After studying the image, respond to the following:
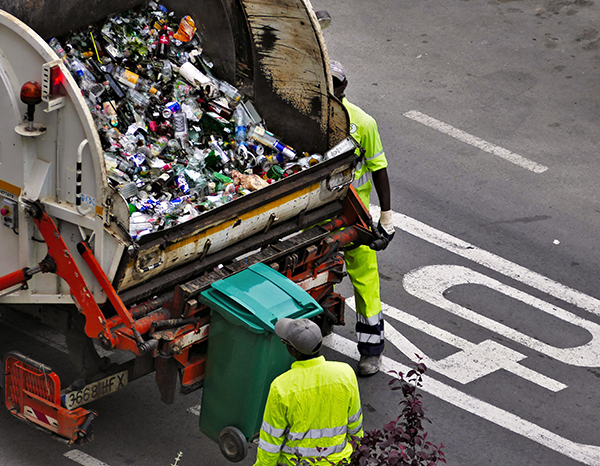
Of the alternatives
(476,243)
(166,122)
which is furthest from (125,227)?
(476,243)

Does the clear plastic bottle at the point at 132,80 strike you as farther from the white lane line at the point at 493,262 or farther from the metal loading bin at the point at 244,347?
the white lane line at the point at 493,262

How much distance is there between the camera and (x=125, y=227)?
194 inches

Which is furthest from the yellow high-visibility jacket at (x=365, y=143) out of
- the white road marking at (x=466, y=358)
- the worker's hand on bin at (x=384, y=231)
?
the white road marking at (x=466, y=358)

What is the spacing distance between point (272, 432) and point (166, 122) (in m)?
2.61

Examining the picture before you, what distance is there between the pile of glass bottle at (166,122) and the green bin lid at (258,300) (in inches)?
21.0

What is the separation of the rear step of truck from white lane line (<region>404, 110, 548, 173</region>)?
552 centimetres

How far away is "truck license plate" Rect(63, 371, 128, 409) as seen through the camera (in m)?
5.38

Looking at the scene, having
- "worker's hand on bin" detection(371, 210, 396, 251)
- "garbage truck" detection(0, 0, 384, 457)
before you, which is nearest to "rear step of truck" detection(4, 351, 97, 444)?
"garbage truck" detection(0, 0, 384, 457)

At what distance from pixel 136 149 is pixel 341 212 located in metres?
1.40

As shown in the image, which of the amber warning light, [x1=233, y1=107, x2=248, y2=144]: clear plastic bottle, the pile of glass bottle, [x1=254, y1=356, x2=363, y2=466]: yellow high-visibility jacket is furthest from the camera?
[x1=233, y1=107, x2=248, y2=144]: clear plastic bottle

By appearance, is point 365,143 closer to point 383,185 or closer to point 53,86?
point 383,185

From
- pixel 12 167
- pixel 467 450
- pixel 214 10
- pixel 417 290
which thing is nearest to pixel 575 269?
pixel 417 290

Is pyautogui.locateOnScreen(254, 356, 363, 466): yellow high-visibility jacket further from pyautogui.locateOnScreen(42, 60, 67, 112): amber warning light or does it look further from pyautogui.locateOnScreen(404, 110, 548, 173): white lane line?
pyautogui.locateOnScreen(404, 110, 548, 173): white lane line

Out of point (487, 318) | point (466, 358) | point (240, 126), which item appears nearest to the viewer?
point (240, 126)
